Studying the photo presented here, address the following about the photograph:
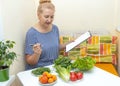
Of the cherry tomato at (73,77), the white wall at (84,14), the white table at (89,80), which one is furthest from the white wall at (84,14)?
the cherry tomato at (73,77)

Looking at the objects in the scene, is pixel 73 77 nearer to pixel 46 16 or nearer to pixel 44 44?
pixel 44 44

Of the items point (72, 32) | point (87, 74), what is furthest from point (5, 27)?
point (72, 32)

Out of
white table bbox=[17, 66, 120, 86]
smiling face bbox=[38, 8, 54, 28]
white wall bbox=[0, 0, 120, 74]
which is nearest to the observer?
white table bbox=[17, 66, 120, 86]

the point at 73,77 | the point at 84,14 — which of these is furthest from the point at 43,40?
the point at 84,14

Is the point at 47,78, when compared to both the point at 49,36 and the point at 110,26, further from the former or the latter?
the point at 110,26

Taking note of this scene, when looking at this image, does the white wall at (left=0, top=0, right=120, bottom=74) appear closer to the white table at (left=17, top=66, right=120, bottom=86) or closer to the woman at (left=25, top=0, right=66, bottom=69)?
the woman at (left=25, top=0, right=66, bottom=69)

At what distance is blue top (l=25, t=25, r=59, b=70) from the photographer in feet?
6.35

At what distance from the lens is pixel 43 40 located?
77.6 inches

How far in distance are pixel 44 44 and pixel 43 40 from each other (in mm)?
41

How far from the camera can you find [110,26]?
249 centimetres

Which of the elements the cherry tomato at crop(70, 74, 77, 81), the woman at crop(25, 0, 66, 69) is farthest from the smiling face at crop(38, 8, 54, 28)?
the cherry tomato at crop(70, 74, 77, 81)

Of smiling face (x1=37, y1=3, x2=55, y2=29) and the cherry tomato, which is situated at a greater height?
smiling face (x1=37, y1=3, x2=55, y2=29)

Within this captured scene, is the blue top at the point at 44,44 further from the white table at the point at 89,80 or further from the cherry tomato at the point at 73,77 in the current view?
the cherry tomato at the point at 73,77

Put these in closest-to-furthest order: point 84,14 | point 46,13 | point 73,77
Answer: point 73,77, point 46,13, point 84,14
